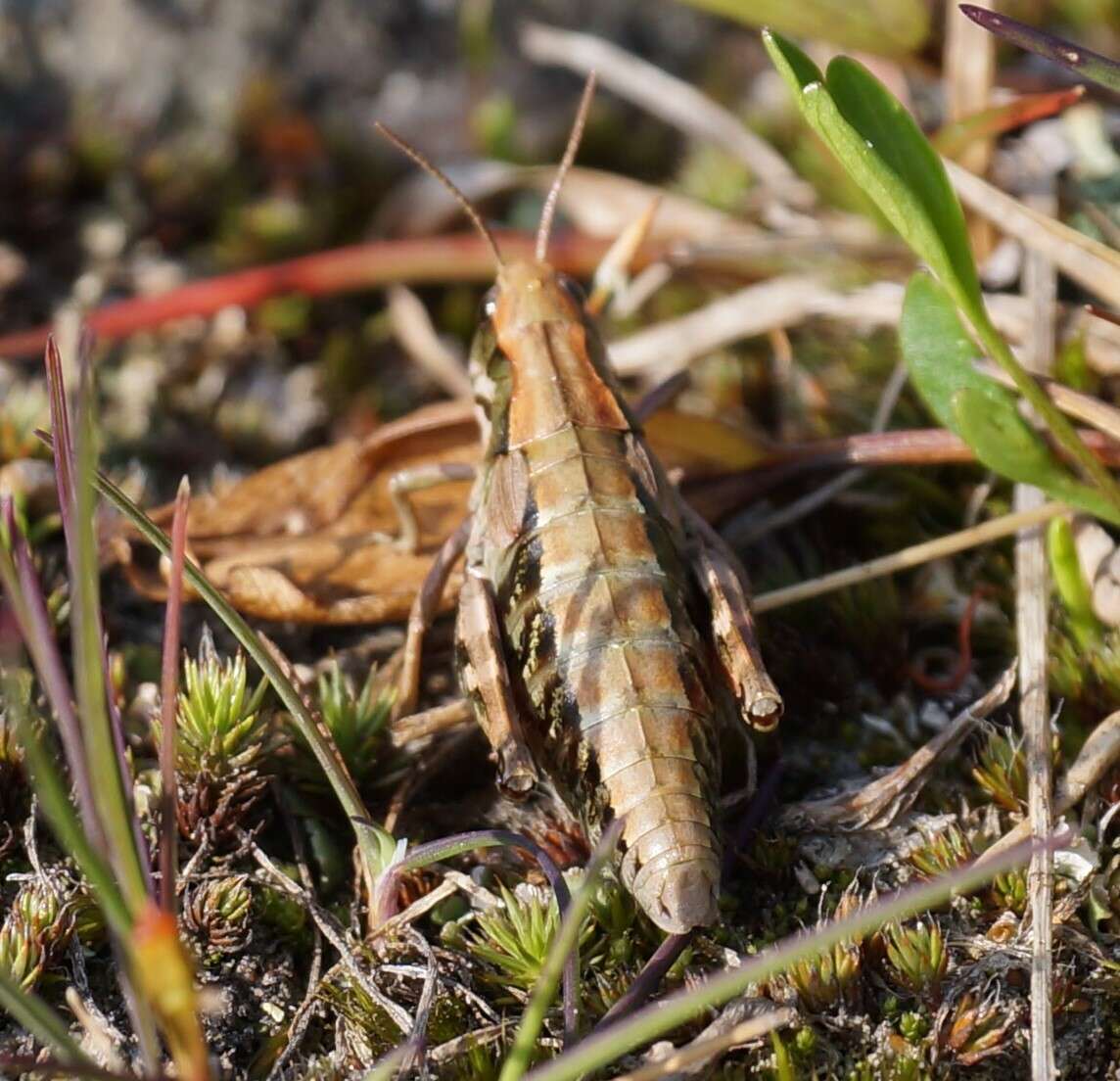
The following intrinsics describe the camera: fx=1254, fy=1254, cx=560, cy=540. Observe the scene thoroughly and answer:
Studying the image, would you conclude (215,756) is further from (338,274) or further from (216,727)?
(338,274)

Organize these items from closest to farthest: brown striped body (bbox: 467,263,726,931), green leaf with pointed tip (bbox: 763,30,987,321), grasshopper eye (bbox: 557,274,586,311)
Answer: brown striped body (bbox: 467,263,726,931) < green leaf with pointed tip (bbox: 763,30,987,321) < grasshopper eye (bbox: 557,274,586,311)

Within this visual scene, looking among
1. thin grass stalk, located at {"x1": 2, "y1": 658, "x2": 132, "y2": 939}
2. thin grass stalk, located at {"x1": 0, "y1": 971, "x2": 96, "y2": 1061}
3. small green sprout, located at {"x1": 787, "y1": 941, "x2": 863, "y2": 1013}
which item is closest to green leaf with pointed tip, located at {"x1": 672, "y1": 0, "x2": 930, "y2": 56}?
small green sprout, located at {"x1": 787, "y1": 941, "x2": 863, "y2": 1013}

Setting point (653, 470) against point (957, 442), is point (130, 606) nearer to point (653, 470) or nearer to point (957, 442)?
point (653, 470)

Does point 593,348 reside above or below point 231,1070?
Result: above

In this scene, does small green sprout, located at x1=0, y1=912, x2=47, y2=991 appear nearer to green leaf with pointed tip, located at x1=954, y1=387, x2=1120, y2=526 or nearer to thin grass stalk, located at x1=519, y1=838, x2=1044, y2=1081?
thin grass stalk, located at x1=519, y1=838, x2=1044, y2=1081

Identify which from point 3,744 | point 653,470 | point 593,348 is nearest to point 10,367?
point 3,744

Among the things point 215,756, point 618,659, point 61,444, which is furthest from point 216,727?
point 618,659
